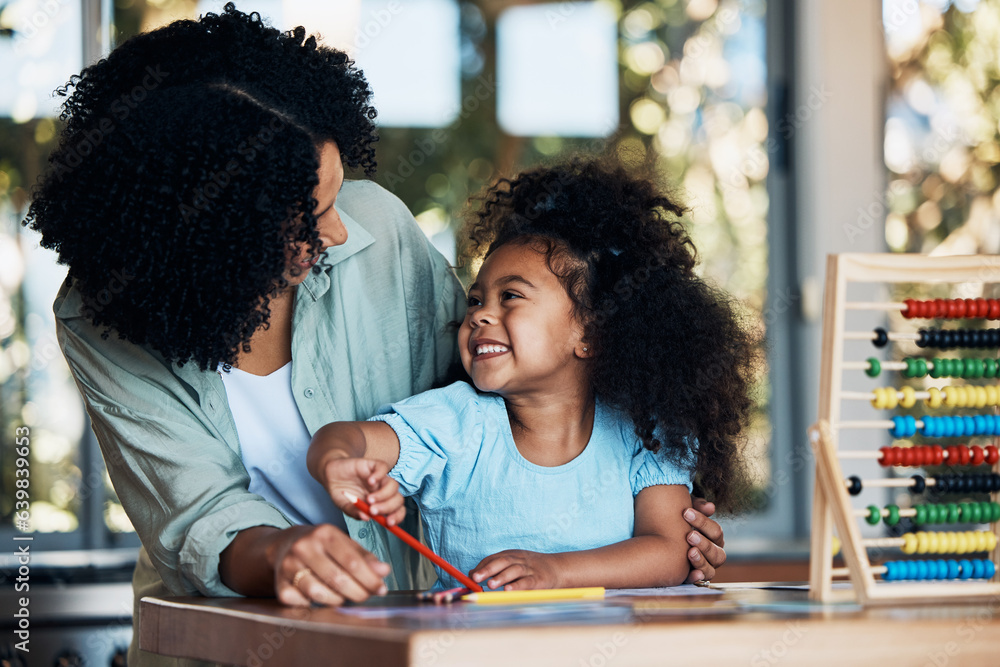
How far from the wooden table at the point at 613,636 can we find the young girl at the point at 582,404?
0.32 meters

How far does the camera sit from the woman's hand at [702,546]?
126cm

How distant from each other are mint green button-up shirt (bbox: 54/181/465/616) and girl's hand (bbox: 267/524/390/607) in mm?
182

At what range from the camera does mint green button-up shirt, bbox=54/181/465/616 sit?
1.12 metres

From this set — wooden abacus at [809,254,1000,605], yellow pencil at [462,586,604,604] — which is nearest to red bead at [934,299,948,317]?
wooden abacus at [809,254,1000,605]

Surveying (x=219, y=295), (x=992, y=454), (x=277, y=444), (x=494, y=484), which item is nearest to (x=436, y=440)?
(x=494, y=484)

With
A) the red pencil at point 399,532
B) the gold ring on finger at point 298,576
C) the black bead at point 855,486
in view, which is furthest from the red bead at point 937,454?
the gold ring on finger at point 298,576

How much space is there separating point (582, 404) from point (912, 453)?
0.48 metres

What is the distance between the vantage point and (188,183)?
108 centimetres

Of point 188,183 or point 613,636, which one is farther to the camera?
point 188,183

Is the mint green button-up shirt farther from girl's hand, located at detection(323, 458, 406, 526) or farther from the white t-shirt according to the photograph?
girl's hand, located at detection(323, 458, 406, 526)

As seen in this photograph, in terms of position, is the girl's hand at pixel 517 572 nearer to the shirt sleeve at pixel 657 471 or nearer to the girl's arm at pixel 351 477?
the girl's arm at pixel 351 477

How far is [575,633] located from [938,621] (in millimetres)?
336

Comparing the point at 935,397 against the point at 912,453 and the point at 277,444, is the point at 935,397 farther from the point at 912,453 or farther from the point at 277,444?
the point at 277,444

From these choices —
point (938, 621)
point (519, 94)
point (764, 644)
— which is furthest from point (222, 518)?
point (519, 94)
